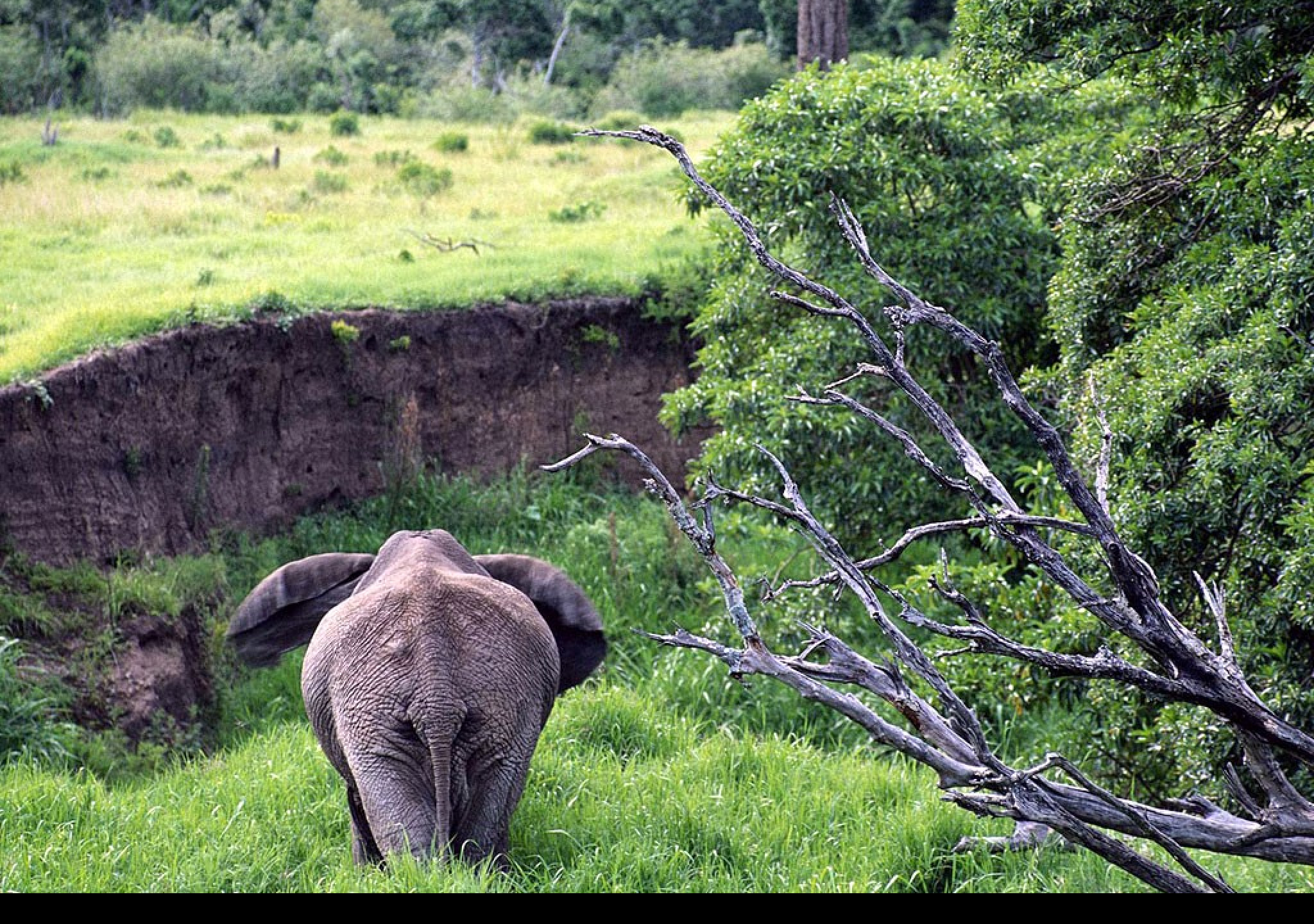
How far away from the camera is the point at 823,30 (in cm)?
1527

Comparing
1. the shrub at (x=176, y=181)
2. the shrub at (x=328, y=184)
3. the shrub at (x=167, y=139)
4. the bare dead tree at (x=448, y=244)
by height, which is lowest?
the bare dead tree at (x=448, y=244)

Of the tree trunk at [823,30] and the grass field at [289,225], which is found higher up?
the tree trunk at [823,30]

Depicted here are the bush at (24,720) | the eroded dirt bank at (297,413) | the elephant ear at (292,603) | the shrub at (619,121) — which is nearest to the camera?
the elephant ear at (292,603)

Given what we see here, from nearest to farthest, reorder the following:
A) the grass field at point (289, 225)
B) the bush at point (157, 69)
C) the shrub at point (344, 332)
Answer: the grass field at point (289, 225)
the shrub at point (344, 332)
the bush at point (157, 69)

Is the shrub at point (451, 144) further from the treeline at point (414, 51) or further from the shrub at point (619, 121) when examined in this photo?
the treeline at point (414, 51)

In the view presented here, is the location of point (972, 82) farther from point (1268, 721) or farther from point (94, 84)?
point (94, 84)

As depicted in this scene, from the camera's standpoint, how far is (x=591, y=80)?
119 feet

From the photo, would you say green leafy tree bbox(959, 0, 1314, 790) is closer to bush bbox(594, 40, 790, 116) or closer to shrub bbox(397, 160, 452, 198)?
shrub bbox(397, 160, 452, 198)

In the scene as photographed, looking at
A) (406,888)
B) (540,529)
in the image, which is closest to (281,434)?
(540,529)

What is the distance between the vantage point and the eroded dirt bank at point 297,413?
10.1 metres

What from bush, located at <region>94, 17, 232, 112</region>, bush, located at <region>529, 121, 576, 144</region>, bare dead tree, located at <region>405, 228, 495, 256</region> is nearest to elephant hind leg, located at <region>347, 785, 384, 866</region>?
bare dead tree, located at <region>405, 228, 495, 256</region>

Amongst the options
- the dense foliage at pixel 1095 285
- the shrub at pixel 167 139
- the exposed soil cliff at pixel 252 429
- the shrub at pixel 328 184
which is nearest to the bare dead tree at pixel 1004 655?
the dense foliage at pixel 1095 285

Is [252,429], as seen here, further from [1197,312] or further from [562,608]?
[1197,312]

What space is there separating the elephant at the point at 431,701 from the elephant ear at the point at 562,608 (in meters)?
0.43
